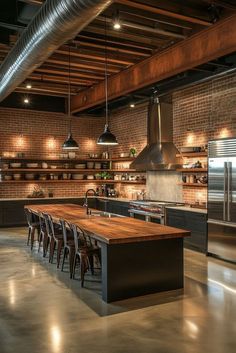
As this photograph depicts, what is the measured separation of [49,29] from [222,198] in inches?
166

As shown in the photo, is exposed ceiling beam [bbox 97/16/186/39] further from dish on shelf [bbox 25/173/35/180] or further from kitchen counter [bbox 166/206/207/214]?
dish on shelf [bbox 25/173/35/180]

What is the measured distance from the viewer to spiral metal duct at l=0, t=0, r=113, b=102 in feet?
10.4

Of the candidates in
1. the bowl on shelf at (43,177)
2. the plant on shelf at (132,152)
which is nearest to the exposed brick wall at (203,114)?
the plant on shelf at (132,152)

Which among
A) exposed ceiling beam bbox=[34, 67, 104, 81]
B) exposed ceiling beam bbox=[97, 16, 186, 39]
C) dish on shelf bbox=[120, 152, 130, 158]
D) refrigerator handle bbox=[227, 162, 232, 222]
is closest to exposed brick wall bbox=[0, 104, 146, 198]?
dish on shelf bbox=[120, 152, 130, 158]

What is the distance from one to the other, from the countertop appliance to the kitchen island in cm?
282

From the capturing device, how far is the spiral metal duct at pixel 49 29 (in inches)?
125

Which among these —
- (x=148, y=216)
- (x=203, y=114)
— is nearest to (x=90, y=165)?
(x=148, y=216)

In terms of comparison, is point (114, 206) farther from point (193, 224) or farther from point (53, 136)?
point (193, 224)

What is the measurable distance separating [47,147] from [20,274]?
6.04 m

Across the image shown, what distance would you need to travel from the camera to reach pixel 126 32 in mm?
5477

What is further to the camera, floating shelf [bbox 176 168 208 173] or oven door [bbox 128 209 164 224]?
oven door [bbox 128 209 164 224]

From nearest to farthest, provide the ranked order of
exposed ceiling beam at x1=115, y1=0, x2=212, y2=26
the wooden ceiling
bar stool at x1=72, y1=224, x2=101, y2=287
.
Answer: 1. exposed ceiling beam at x1=115, y1=0, x2=212, y2=26
2. the wooden ceiling
3. bar stool at x1=72, y1=224, x2=101, y2=287

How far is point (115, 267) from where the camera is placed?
174 inches

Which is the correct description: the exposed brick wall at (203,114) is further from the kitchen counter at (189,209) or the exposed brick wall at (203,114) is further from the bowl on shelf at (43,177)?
the bowl on shelf at (43,177)
